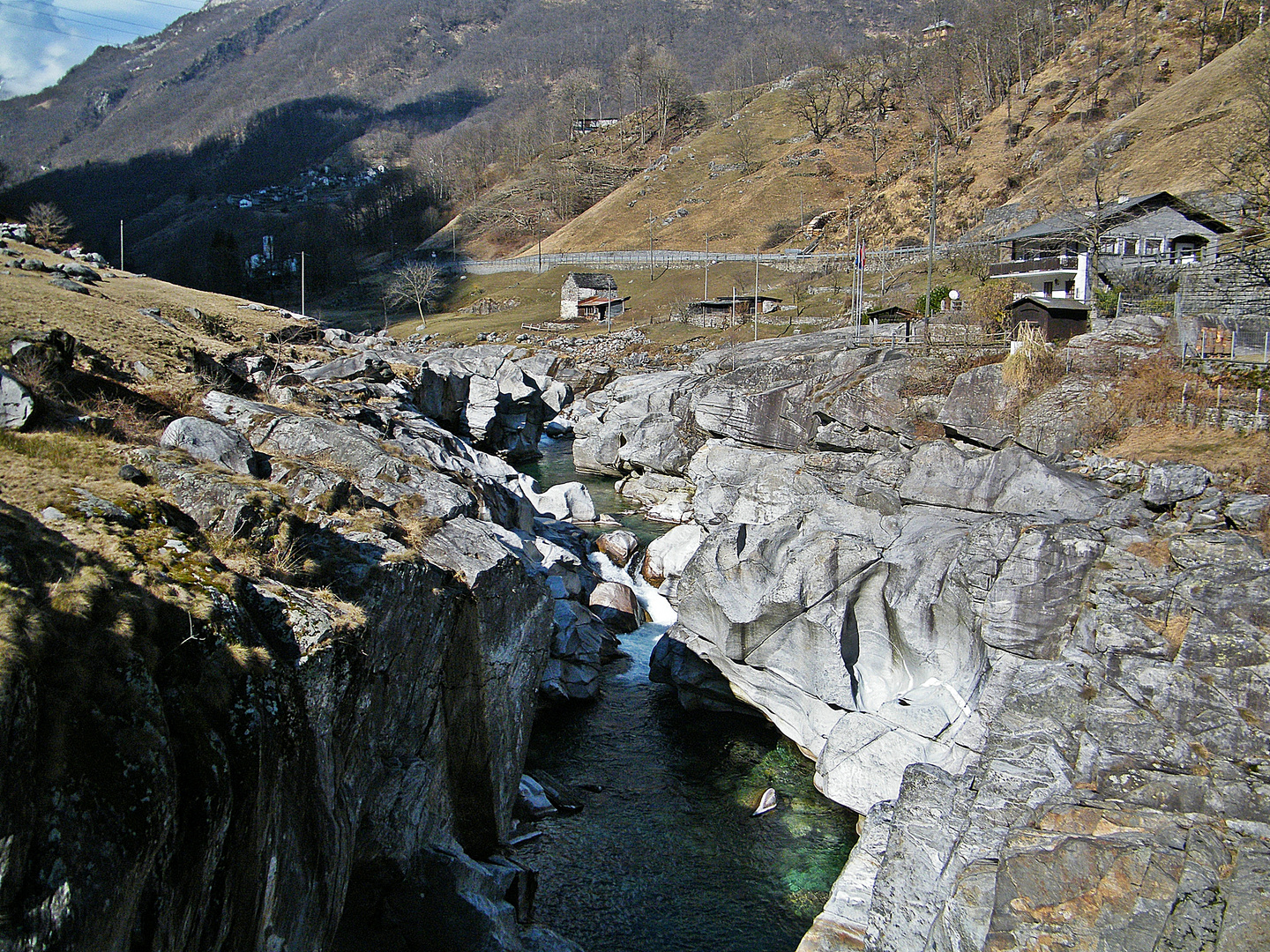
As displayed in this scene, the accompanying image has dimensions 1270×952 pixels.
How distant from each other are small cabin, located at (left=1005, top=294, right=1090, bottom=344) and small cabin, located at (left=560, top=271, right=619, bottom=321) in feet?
189

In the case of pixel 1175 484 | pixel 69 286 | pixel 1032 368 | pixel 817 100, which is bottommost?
pixel 1175 484

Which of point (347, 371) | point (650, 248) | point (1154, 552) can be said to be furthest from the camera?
point (650, 248)

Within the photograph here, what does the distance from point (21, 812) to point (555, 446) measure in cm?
5386

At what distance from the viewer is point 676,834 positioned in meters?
20.0

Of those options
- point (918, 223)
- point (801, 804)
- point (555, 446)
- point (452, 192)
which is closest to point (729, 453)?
point (555, 446)

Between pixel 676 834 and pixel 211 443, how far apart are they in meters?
13.9

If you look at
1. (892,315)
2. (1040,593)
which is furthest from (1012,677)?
(892,315)

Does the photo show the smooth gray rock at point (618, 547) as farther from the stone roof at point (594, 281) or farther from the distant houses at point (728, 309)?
the stone roof at point (594, 281)

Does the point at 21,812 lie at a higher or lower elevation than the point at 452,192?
lower

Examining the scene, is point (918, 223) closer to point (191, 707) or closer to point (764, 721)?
point (764, 721)

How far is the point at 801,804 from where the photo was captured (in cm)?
2088

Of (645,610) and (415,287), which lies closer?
(645,610)

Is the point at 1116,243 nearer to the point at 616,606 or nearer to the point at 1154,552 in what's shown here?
the point at 1154,552

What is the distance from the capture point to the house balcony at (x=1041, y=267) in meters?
48.8
